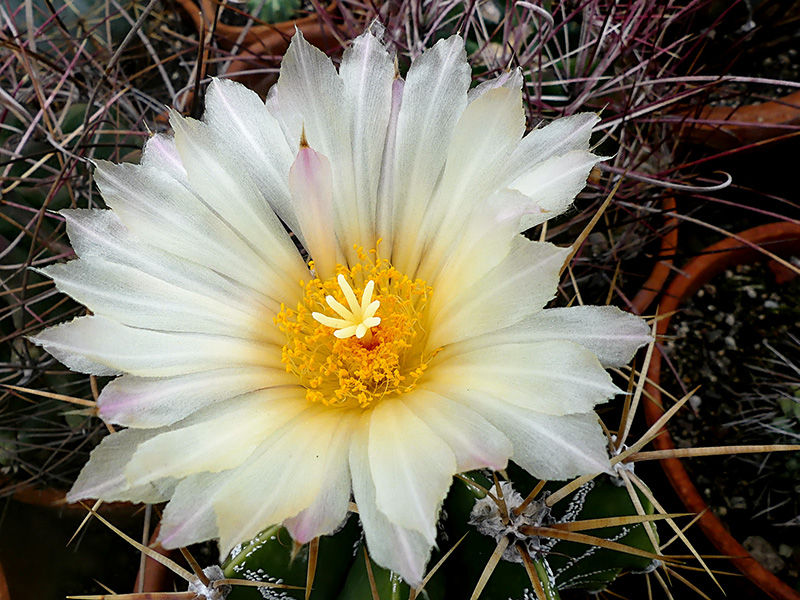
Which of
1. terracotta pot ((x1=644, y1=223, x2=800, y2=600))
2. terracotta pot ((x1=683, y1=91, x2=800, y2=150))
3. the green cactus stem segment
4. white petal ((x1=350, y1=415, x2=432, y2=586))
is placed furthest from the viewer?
terracotta pot ((x1=683, y1=91, x2=800, y2=150))

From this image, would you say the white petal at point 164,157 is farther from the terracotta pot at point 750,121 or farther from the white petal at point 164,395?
the terracotta pot at point 750,121

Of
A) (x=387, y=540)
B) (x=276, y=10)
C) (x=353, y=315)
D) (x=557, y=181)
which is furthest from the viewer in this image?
(x=276, y=10)

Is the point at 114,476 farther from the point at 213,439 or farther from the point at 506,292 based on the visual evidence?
the point at 506,292

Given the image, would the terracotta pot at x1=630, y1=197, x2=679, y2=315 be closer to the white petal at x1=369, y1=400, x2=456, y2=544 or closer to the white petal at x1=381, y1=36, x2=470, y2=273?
the white petal at x1=381, y1=36, x2=470, y2=273

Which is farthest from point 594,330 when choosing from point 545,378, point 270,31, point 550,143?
point 270,31

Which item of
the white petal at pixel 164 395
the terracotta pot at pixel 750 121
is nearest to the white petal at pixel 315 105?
the white petal at pixel 164 395

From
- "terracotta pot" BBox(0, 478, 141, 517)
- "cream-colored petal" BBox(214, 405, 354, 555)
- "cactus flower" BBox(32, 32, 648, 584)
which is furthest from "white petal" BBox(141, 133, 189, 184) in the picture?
"terracotta pot" BBox(0, 478, 141, 517)
